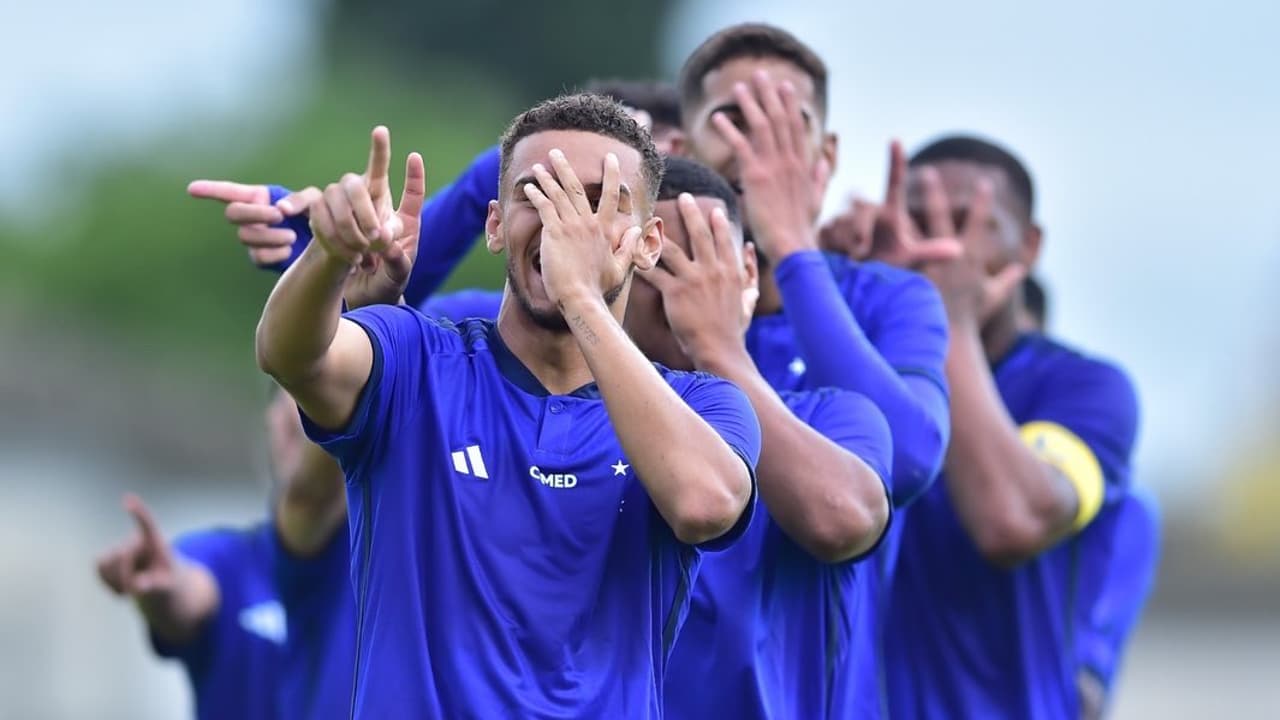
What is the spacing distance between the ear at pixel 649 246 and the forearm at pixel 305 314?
0.77 m

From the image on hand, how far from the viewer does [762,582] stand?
5.73 meters

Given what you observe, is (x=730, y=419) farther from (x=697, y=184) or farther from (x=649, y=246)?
(x=697, y=184)

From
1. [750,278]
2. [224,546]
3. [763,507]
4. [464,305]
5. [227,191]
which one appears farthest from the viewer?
[224,546]

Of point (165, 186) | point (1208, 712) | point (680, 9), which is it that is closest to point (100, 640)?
point (1208, 712)

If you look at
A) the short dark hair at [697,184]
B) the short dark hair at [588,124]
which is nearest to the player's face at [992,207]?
the short dark hair at [697,184]

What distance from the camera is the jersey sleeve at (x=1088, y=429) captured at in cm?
743

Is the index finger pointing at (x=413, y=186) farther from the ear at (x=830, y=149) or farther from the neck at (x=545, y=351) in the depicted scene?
the ear at (x=830, y=149)

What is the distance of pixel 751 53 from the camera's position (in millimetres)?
6805

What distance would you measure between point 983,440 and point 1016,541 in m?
0.35

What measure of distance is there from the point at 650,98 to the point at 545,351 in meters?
2.90

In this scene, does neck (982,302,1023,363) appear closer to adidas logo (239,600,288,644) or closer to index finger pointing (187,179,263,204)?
adidas logo (239,600,288,644)

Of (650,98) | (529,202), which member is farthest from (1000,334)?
(529,202)

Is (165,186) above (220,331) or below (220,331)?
above

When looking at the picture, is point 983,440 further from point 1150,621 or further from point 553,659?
point 1150,621
